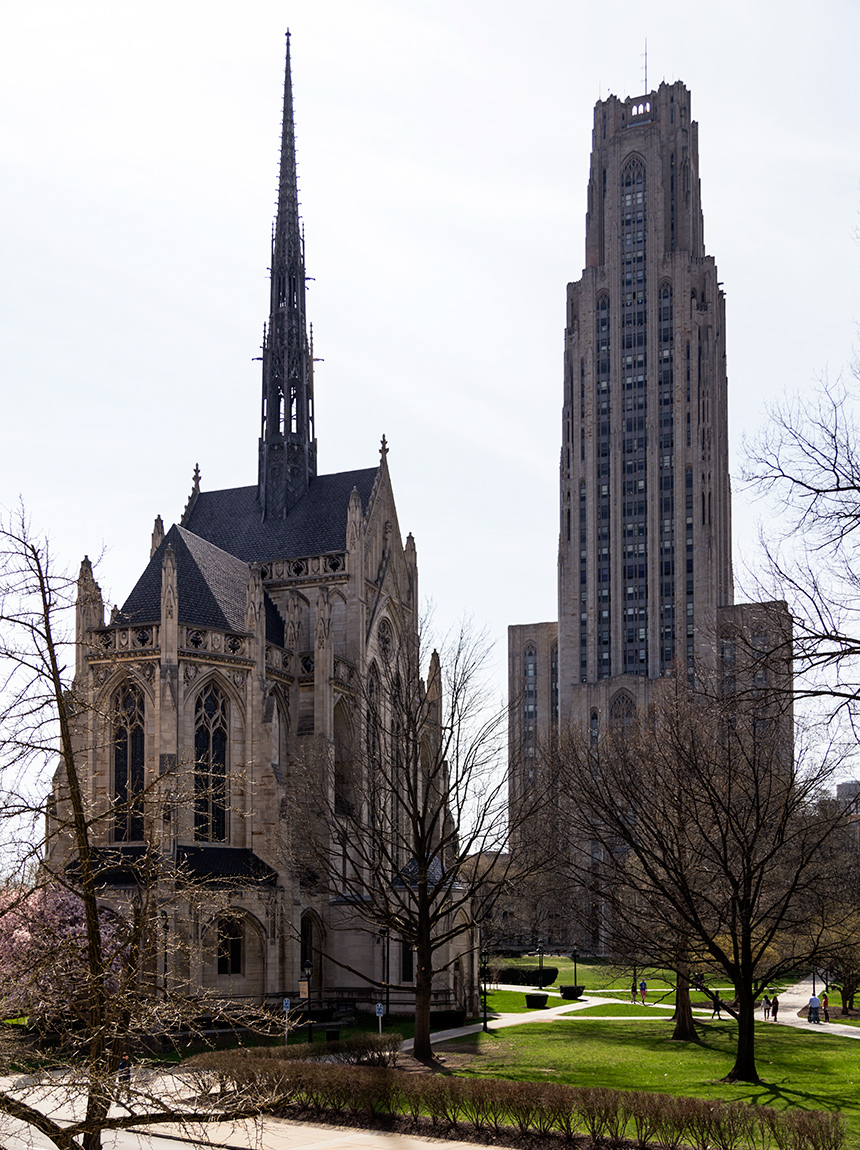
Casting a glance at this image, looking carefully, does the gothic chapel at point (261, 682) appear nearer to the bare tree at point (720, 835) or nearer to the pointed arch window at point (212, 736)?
the pointed arch window at point (212, 736)

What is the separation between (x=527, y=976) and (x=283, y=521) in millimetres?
31930

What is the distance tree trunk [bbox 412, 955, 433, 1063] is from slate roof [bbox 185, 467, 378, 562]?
1004 inches

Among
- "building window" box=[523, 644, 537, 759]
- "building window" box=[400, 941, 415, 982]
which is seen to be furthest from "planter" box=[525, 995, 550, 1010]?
"building window" box=[523, 644, 537, 759]

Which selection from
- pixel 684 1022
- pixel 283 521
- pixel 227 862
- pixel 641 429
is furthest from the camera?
pixel 641 429

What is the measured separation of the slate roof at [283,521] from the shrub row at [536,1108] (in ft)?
105

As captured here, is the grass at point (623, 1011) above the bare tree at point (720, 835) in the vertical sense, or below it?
below

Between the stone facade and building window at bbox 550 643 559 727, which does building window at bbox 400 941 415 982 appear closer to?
the stone facade

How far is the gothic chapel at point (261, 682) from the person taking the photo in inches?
1720

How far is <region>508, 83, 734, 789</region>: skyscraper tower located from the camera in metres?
118

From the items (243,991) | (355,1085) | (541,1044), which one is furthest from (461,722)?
(243,991)

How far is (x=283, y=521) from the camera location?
5856 centimetres

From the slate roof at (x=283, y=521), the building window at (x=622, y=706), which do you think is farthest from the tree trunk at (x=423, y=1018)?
the building window at (x=622, y=706)

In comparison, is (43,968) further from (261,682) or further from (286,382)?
(286,382)

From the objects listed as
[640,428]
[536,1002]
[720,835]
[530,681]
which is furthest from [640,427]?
[720,835]
